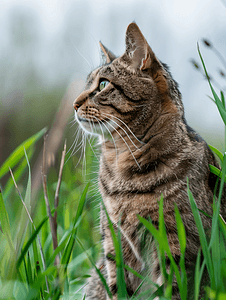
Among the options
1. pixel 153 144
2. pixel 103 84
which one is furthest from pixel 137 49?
pixel 153 144

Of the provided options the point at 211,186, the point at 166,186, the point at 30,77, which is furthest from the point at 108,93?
the point at 30,77

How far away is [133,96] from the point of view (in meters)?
1.17

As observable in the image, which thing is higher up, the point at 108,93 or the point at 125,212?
the point at 108,93

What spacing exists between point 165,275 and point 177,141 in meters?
0.64

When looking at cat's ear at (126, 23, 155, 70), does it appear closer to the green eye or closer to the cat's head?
the cat's head

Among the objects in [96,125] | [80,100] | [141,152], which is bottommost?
[141,152]

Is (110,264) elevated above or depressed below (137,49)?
below

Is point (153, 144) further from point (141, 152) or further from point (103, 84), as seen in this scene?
point (103, 84)

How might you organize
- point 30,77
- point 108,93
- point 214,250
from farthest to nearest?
point 30,77 < point 108,93 < point 214,250

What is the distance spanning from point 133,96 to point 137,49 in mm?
252

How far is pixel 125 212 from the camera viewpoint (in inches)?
42.9

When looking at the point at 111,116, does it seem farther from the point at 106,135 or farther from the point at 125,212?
the point at 125,212

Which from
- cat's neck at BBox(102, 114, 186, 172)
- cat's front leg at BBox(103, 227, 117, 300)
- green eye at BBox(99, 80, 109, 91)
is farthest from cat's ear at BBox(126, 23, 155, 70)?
cat's front leg at BBox(103, 227, 117, 300)

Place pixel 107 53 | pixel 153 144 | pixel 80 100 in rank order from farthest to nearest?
pixel 107 53
pixel 80 100
pixel 153 144
